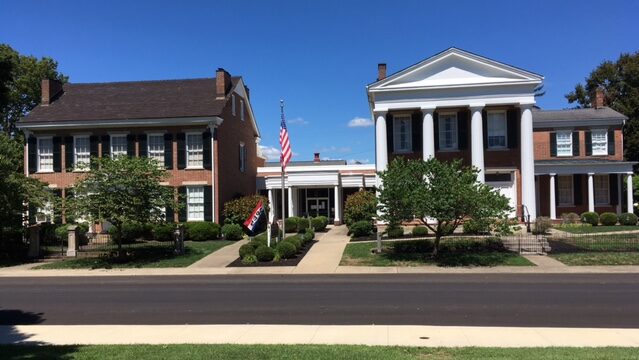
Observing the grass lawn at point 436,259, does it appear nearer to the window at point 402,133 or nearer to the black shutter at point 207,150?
the window at point 402,133

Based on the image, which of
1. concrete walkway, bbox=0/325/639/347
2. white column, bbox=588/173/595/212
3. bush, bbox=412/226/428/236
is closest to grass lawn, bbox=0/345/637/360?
concrete walkway, bbox=0/325/639/347

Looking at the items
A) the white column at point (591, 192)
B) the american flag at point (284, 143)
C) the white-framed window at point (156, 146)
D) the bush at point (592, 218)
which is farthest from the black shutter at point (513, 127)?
the white-framed window at point (156, 146)

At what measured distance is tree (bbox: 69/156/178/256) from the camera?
21.2 metres

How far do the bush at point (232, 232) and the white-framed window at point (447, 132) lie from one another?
1307 cm

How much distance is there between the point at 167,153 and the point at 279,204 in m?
11.5

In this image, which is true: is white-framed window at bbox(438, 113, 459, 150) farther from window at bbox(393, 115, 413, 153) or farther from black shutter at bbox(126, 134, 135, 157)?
black shutter at bbox(126, 134, 135, 157)

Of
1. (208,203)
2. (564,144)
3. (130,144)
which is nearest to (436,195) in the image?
(208,203)

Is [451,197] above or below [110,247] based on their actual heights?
above

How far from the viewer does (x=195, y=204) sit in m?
30.6

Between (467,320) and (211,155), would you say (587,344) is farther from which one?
(211,155)

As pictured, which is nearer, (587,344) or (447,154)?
(587,344)

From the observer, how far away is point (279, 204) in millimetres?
39688

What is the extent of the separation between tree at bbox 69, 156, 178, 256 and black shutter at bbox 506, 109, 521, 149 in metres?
19.7

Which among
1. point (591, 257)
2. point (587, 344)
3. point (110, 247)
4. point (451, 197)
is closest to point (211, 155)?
point (110, 247)
